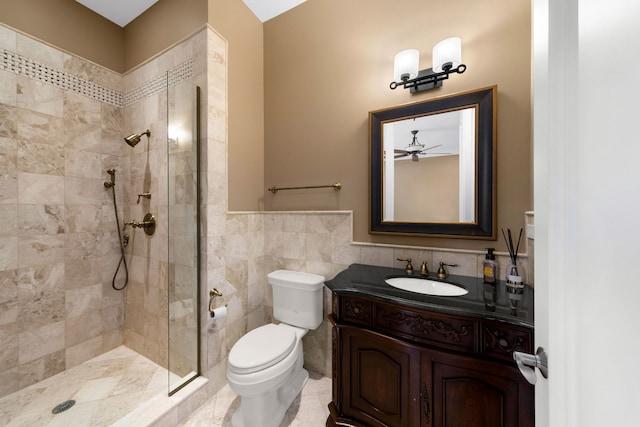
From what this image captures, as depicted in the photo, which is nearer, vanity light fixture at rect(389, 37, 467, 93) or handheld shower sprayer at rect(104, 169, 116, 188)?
vanity light fixture at rect(389, 37, 467, 93)

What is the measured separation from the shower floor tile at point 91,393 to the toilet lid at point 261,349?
684mm

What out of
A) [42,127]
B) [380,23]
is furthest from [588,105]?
[42,127]

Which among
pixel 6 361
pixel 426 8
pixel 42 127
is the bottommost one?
pixel 6 361

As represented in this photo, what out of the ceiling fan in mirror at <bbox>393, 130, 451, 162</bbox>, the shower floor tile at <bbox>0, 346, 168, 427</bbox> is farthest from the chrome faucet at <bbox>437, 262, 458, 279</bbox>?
A: the shower floor tile at <bbox>0, 346, 168, 427</bbox>

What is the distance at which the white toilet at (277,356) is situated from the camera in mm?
1255

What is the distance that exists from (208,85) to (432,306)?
187 centimetres

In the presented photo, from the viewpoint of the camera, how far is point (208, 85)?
5.19ft

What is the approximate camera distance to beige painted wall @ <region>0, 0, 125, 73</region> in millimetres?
1575

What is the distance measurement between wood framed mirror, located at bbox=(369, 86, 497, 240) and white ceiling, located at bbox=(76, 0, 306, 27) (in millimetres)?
1259

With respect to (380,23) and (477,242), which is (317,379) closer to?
(477,242)

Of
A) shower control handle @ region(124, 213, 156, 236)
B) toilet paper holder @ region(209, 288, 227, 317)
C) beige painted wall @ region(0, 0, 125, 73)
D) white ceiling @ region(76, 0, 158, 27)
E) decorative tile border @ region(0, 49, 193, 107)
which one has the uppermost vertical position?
white ceiling @ region(76, 0, 158, 27)

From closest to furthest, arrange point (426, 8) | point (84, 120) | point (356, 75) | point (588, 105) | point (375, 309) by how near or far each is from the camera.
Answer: point (588, 105) → point (375, 309) → point (426, 8) → point (356, 75) → point (84, 120)

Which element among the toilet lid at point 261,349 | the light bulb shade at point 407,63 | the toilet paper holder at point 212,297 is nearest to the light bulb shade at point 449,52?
the light bulb shade at point 407,63

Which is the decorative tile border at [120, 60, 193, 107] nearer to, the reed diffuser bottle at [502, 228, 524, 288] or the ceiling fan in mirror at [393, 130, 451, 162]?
the ceiling fan in mirror at [393, 130, 451, 162]
